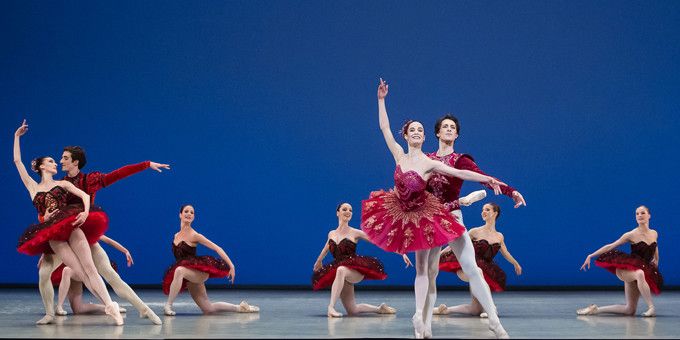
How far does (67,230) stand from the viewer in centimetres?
567

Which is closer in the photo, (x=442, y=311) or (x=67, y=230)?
(x=67, y=230)

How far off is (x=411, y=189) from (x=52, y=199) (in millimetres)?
2456

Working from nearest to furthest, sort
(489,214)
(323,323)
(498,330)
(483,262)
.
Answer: (498,330) → (323,323) → (483,262) → (489,214)

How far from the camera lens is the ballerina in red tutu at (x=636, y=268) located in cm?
680

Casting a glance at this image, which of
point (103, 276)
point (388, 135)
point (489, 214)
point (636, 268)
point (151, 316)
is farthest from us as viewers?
point (489, 214)

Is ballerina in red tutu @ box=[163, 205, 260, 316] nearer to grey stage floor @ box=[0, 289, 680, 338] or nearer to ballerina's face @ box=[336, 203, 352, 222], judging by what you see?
grey stage floor @ box=[0, 289, 680, 338]

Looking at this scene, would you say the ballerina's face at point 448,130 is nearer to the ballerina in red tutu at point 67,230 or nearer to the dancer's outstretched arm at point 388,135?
the dancer's outstretched arm at point 388,135

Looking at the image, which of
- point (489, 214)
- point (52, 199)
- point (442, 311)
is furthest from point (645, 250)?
point (52, 199)

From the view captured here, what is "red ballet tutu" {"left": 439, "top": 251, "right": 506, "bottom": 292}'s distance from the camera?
270 inches

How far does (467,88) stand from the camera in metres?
10.4

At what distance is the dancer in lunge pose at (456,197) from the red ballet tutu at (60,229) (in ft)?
7.38

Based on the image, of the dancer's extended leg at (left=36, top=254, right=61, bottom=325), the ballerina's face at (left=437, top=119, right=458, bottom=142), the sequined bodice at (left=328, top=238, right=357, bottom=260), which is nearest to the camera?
the ballerina's face at (left=437, top=119, right=458, bottom=142)

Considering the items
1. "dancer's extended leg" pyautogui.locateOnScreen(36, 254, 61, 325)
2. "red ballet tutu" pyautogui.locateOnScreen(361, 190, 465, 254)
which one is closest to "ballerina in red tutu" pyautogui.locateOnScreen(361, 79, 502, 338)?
"red ballet tutu" pyautogui.locateOnScreen(361, 190, 465, 254)

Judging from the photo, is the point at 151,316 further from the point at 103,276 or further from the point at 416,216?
the point at 416,216
